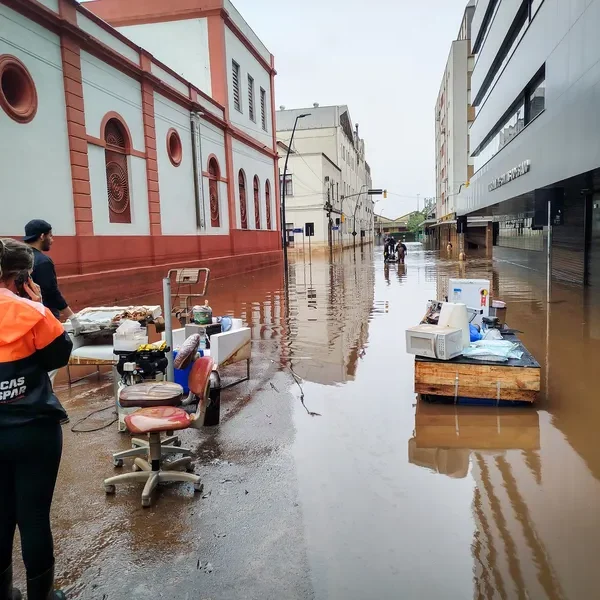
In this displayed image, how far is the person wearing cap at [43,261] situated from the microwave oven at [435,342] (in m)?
3.58

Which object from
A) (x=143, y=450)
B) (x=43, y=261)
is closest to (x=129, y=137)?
(x=43, y=261)

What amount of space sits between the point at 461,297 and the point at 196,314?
3.69 meters

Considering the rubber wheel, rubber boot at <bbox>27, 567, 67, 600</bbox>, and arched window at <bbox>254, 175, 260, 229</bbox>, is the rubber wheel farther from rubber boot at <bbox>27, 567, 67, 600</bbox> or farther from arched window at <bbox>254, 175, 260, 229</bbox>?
arched window at <bbox>254, 175, 260, 229</bbox>

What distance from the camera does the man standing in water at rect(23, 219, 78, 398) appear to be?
5.14m

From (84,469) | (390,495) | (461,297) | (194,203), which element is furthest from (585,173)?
(194,203)

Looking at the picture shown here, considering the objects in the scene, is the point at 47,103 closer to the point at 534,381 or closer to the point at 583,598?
the point at 534,381

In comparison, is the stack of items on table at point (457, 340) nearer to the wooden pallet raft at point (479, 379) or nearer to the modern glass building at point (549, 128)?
the wooden pallet raft at point (479, 379)

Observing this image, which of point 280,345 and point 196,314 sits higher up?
point 196,314

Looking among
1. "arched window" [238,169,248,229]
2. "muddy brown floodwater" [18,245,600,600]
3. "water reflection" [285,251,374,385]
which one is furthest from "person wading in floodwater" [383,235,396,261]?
"muddy brown floodwater" [18,245,600,600]

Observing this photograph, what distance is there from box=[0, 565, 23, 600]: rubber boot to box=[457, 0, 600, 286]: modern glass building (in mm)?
11044

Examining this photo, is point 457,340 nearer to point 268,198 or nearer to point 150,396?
point 150,396

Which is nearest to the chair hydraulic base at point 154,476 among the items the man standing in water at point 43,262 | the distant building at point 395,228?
the man standing in water at point 43,262

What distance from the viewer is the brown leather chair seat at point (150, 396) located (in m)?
4.10

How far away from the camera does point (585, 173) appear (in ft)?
37.8
